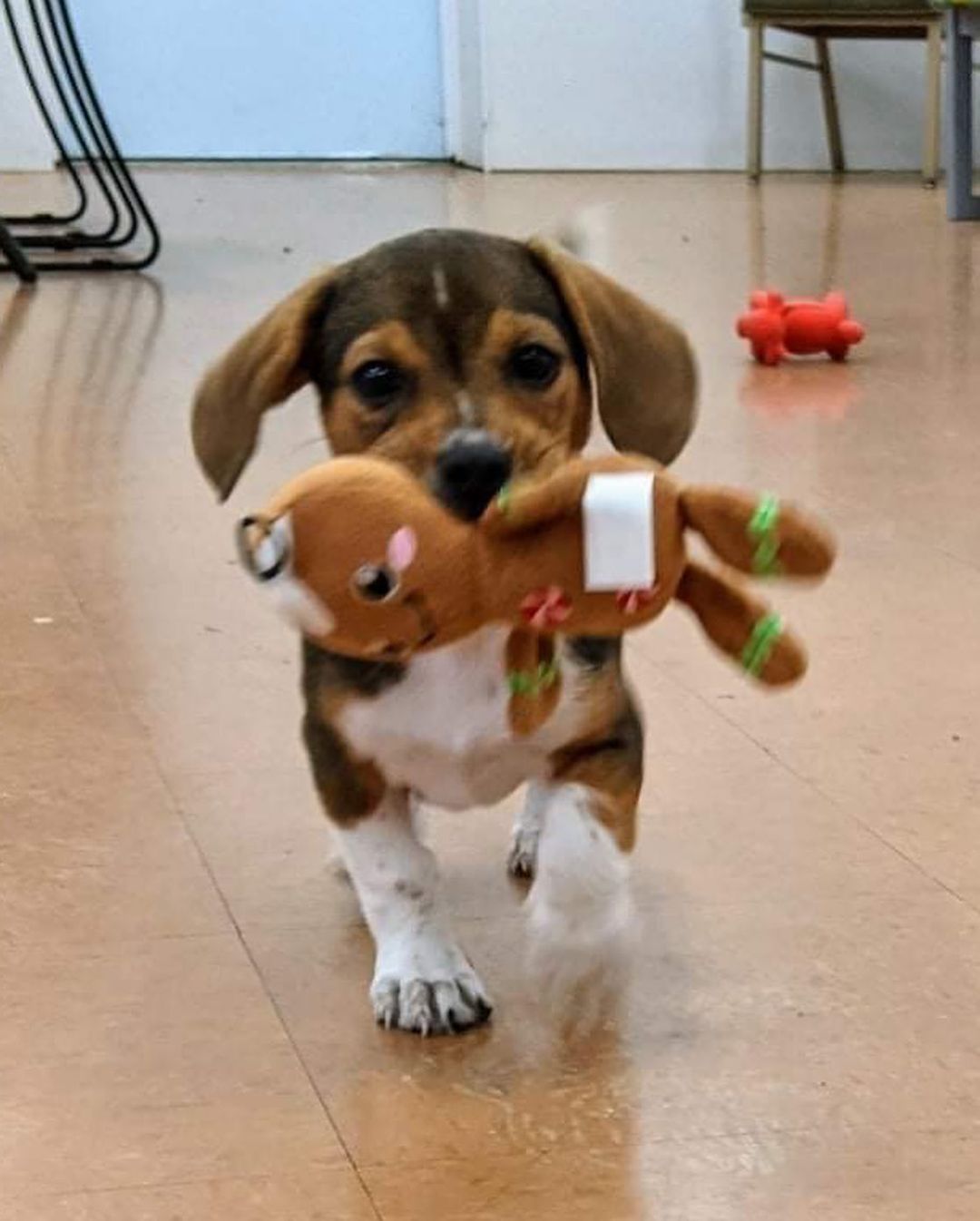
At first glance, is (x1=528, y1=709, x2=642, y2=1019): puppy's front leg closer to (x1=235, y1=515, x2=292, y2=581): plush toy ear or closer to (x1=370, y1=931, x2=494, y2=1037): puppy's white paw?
(x1=370, y1=931, x2=494, y2=1037): puppy's white paw

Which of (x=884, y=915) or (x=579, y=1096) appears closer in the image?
(x=579, y=1096)

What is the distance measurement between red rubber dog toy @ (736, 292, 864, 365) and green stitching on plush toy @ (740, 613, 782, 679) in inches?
142

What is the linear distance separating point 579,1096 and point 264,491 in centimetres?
225

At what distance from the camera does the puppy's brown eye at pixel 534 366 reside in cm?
187

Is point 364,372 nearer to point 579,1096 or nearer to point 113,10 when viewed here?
point 579,1096

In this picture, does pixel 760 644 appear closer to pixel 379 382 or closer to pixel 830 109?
pixel 379 382

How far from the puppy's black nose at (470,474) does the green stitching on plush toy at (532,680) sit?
15cm

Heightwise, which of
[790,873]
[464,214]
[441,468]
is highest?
[441,468]

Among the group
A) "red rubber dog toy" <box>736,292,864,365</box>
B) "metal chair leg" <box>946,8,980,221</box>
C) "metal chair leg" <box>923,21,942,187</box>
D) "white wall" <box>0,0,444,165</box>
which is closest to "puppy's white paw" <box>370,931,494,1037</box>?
A: "red rubber dog toy" <box>736,292,864,365</box>

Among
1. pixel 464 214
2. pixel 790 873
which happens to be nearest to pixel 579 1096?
pixel 790 873

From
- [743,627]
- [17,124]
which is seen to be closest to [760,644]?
[743,627]

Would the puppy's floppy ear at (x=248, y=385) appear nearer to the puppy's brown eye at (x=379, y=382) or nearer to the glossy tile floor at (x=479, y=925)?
the puppy's brown eye at (x=379, y=382)

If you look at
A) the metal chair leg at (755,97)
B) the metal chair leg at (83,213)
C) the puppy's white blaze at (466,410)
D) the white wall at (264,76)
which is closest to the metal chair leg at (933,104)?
the metal chair leg at (755,97)

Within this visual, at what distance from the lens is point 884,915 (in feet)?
6.79
